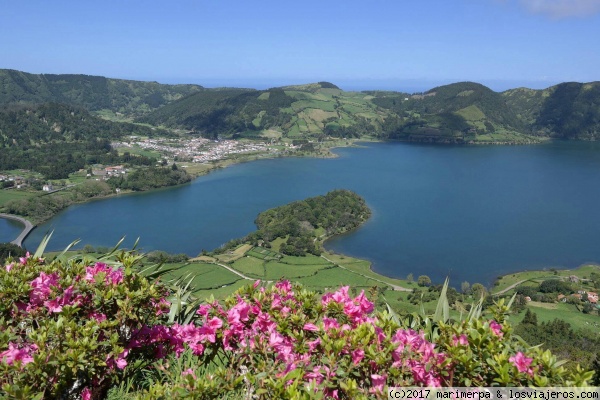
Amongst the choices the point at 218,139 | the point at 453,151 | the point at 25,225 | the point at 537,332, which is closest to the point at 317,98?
the point at 218,139

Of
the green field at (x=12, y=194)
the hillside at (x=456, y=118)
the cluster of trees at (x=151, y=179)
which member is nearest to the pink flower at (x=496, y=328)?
the green field at (x=12, y=194)

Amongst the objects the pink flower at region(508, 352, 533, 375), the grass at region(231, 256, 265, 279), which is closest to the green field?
the grass at region(231, 256, 265, 279)

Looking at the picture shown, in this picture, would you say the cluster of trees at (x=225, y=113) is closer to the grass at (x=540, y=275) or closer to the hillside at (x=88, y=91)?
the hillside at (x=88, y=91)

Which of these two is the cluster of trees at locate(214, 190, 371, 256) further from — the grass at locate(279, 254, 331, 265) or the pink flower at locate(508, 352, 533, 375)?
the pink flower at locate(508, 352, 533, 375)

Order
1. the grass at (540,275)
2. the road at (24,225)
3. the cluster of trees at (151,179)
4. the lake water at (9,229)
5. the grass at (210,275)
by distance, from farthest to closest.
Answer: the cluster of trees at (151,179)
the lake water at (9,229)
the road at (24,225)
the grass at (540,275)
the grass at (210,275)

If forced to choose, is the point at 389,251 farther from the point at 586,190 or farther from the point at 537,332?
the point at 586,190

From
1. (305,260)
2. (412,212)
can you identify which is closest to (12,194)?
(305,260)
